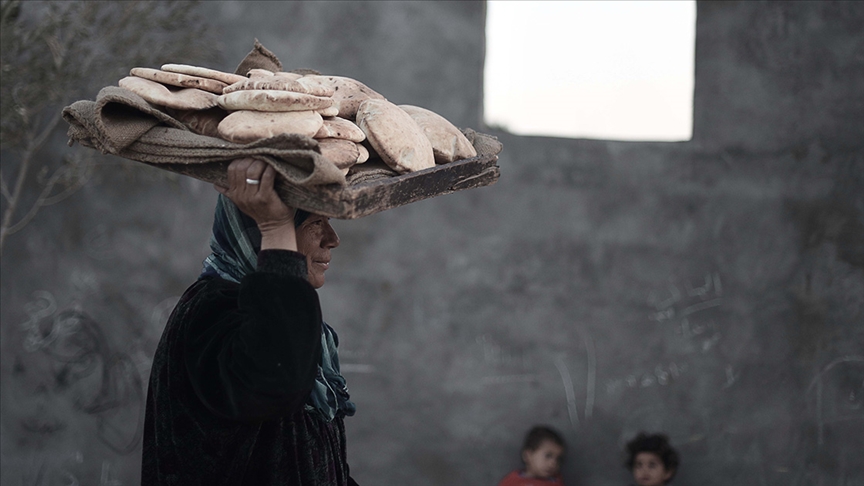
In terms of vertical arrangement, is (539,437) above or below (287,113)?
below

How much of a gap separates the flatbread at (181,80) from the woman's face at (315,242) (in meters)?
0.37

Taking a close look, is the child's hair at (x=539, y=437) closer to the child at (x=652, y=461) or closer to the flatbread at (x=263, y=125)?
the child at (x=652, y=461)

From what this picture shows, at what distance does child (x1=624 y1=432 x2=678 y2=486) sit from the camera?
4234mm

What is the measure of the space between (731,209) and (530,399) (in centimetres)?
171

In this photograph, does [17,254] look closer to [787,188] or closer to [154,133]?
[154,133]

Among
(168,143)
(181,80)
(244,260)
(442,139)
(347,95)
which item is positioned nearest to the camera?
(168,143)

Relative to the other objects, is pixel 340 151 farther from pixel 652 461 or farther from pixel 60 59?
pixel 652 461

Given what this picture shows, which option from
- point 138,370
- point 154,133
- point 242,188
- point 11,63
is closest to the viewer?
point 242,188

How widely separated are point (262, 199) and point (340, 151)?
0.69ft

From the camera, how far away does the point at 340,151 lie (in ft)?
5.30

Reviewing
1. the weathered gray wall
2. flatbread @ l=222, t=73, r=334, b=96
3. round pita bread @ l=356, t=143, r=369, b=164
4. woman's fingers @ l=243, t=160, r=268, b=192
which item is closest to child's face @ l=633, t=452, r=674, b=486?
the weathered gray wall

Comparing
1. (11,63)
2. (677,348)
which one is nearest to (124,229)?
(11,63)

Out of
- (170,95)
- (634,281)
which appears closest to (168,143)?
(170,95)

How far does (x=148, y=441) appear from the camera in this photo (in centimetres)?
178
